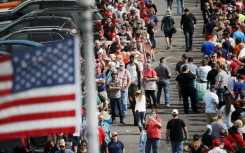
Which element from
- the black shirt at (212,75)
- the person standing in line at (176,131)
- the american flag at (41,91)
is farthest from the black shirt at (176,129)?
the american flag at (41,91)

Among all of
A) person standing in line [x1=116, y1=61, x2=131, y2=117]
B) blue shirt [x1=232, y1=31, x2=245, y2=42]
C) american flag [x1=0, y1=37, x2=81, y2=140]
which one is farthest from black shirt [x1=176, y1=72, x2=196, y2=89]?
american flag [x1=0, y1=37, x2=81, y2=140]

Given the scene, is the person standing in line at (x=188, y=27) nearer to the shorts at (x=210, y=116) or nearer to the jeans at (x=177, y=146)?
the shorts at (x=210, y=116)

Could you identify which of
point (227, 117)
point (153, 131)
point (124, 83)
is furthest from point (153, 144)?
point (124, 83)

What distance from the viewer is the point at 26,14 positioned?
37188mm

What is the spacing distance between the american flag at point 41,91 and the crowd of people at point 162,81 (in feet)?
36.8

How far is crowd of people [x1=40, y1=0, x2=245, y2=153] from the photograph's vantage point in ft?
79.7

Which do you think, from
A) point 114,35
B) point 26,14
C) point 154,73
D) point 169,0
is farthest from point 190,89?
point 169,0

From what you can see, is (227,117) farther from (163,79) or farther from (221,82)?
(163,79)

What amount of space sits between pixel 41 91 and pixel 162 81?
1989cm

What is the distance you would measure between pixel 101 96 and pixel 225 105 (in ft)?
12.8

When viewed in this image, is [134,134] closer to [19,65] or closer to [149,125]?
[149,125]

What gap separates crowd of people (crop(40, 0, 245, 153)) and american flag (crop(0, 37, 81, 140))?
1120cm

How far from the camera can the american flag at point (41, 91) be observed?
11289 mm

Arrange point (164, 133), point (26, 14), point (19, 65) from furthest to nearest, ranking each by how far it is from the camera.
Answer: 1. point (26, 14)
2. point (164, 133)
3. point (19, 65)
